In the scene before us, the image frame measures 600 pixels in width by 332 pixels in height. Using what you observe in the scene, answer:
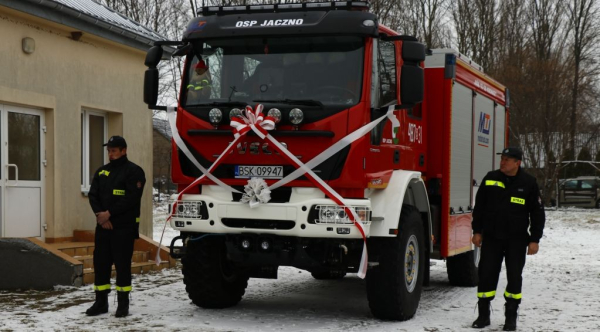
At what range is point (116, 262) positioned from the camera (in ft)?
27.2

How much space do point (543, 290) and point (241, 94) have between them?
544 cm

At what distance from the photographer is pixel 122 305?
824 cm

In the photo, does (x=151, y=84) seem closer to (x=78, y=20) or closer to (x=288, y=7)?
(x=288, y=7)

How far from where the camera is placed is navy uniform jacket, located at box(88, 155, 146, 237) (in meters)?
8.23

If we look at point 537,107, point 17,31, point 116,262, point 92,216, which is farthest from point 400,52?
point 537,107

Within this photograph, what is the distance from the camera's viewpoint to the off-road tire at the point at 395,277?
7859 millimetres

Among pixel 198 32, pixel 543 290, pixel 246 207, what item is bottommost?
pixel 543 290

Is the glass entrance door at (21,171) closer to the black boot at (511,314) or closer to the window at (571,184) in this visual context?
the black boot at (511,314)

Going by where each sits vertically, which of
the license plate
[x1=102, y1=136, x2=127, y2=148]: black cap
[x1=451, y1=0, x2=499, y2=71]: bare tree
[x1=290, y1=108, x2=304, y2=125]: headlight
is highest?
[x1=451, y1=0, x2=499, y2=71]: bare tree

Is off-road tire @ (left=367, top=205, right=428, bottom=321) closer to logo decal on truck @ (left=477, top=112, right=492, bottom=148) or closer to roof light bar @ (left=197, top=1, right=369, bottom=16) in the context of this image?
roof light bar @ (left=197, top=1, right=369, bottom=16)

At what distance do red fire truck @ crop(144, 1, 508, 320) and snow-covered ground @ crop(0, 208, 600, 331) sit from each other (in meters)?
0.45

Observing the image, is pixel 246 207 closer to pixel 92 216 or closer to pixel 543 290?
pixel 543 290

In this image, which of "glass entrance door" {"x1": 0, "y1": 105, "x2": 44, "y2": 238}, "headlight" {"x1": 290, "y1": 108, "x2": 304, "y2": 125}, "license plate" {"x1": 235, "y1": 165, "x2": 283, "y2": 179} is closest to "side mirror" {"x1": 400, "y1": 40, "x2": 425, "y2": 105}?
"headlight" {"x1": 290, "y1": 108, "x2": 304, "y2": 125}

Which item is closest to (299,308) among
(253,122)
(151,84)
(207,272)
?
(207,272)
